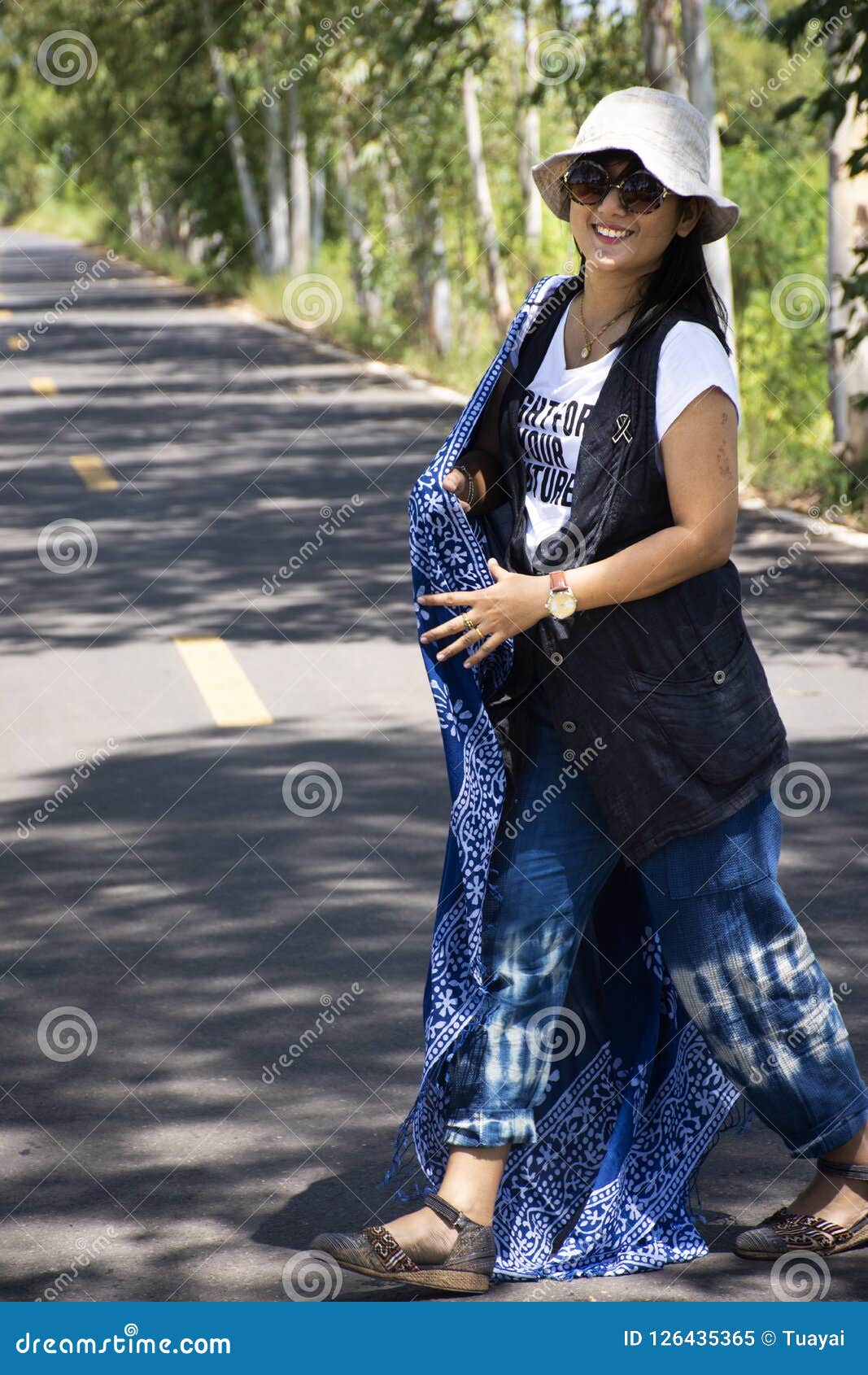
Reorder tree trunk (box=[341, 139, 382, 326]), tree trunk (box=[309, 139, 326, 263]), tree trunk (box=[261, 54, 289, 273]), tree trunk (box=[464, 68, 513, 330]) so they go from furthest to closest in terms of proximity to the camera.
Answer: tree trunk (box=[309, 139, 326, 263]) < tree trunk (box=[261, 54, 289, 273]) < tree trunk (box=[341, 139, 382, 326]) < tree trunk (box=[464, 68, 513, 330])

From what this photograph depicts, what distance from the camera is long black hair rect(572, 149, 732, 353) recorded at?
318 cm

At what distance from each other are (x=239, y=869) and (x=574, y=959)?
102 inches

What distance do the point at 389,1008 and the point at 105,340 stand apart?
23.1 meters

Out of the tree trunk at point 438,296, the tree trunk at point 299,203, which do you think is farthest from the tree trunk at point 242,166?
the tree trunk at point 438,296

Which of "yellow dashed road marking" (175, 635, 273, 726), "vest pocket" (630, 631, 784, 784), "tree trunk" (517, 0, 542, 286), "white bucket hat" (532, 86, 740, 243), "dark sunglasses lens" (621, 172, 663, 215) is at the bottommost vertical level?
"yellow dashed road marking" (175, 635, 273, 726)

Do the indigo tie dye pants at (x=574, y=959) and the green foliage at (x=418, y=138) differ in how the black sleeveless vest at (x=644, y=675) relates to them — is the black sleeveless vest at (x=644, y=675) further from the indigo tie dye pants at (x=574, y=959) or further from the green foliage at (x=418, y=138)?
the green foliage at (x=418, y=138)

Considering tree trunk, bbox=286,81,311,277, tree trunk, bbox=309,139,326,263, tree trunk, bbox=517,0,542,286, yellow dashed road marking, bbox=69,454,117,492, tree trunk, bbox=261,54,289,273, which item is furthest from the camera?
tree trunk, bbox=309,139,326,263

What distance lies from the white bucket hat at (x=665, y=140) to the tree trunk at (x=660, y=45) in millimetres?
12318

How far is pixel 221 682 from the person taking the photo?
8.29 m

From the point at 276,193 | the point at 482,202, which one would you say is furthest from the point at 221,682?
the point at 276,193

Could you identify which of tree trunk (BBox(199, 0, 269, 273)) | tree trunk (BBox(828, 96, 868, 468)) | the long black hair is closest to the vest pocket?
the long black hair

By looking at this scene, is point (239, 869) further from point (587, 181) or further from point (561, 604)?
point (587, 181)

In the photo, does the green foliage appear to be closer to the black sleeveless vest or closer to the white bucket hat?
the white bucket hat

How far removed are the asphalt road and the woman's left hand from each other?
3.75 feet
